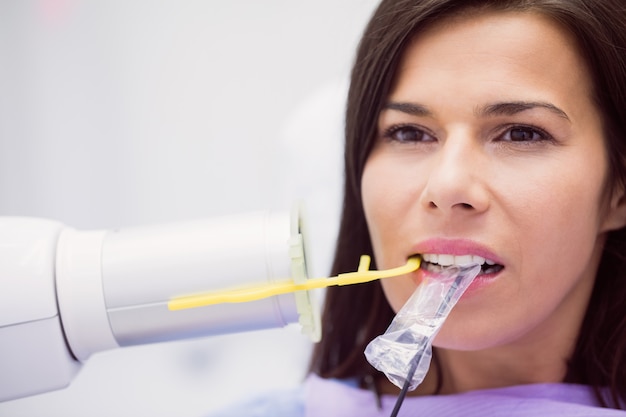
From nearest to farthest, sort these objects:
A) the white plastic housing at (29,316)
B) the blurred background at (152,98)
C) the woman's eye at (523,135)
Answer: the white plastic housing at (29,316) → the woman's eye at (523,135) → the blurred background at (152,98)

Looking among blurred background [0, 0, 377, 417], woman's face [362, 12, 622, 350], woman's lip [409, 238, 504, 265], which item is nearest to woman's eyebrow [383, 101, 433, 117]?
woman's face [362, 12, 622, 350]

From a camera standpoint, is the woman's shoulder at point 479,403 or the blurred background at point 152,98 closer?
the woman's shoulder at point 479,403

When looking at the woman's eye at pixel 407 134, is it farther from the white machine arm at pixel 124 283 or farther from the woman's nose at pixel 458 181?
the white machine arm at pixel 124 283

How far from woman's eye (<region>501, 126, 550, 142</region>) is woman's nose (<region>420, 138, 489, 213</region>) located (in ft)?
0.14

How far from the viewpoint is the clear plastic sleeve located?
88 centimetres

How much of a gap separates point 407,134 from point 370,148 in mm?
73

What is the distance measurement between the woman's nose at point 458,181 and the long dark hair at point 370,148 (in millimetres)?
163

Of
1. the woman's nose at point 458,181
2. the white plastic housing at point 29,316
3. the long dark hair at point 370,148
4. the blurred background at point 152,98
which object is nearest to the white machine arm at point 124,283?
the white plastic housing at point 29,316

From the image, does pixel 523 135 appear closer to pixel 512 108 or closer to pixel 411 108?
pixel 512 108

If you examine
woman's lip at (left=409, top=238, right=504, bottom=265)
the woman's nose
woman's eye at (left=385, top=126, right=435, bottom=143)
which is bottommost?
woman's lip at (left=409, top=238, right=504, bottom=265)

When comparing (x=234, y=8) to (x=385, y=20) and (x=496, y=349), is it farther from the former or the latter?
(x=496, y=349)

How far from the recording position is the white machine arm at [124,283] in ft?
2.80

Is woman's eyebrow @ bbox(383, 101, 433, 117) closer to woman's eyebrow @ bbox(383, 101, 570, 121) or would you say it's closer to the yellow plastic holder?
woman's eyebrow @ bbox(383, 101, 570, 121)

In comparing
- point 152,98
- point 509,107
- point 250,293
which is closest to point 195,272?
point 250,293
